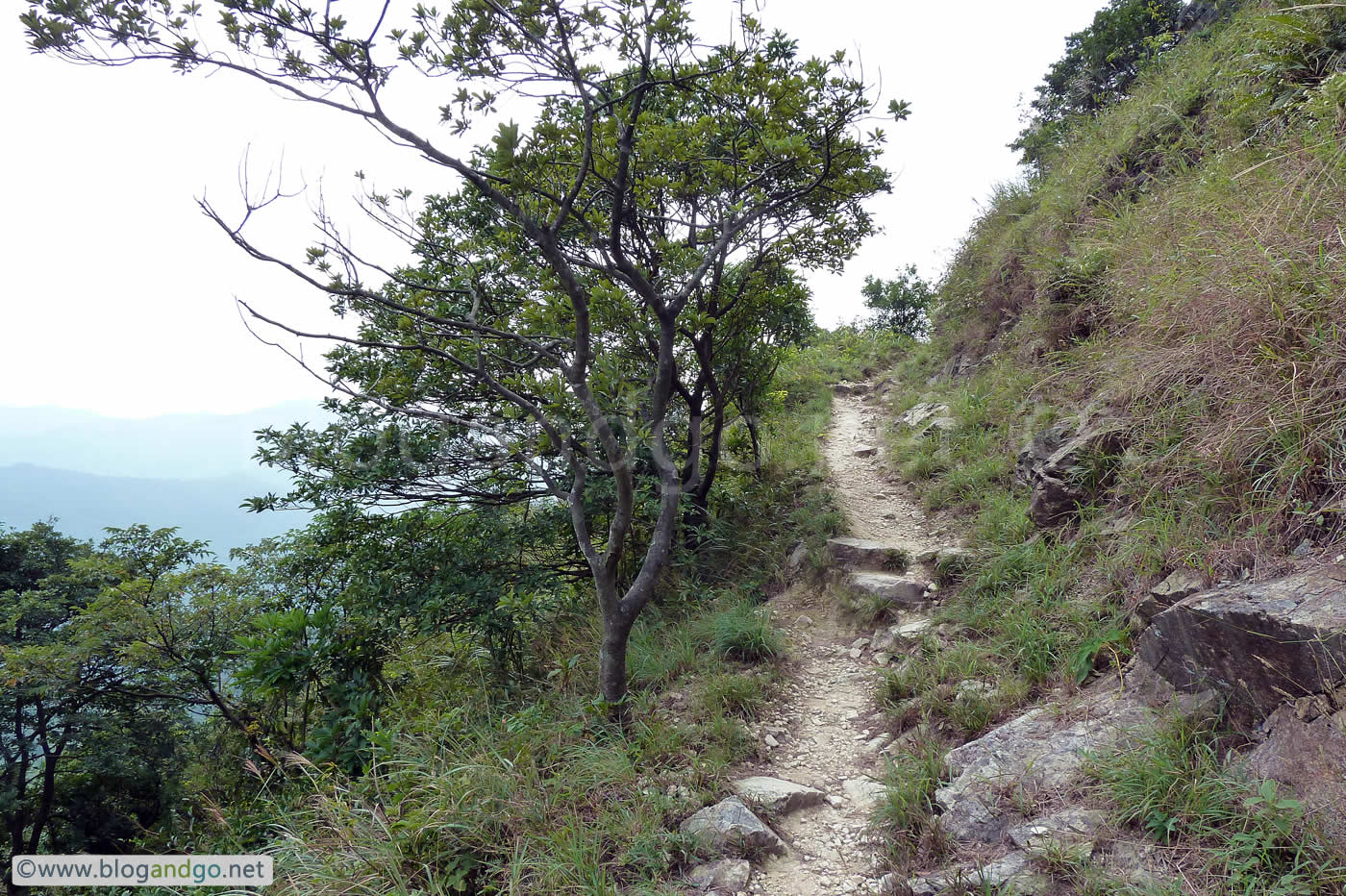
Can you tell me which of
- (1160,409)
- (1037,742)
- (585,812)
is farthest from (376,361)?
(1160,409)

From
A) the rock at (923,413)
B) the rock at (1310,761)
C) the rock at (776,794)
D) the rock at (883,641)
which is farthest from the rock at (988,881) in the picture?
the rock at (923,413)

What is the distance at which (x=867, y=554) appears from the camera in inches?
230

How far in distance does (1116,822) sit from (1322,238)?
136 inches

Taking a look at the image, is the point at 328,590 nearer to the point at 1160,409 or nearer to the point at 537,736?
the point at 537,736

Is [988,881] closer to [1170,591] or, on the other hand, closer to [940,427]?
[1170,591]

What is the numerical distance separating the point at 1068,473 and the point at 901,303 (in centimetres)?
1183

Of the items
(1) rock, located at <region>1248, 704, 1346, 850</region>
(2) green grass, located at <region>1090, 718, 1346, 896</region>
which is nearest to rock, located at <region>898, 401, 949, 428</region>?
(2) green grass, located at <region>1090, 718, 1346, 896</region>

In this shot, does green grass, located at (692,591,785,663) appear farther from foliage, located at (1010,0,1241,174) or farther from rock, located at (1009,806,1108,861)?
foliage, located at (1010,0,1241,174)

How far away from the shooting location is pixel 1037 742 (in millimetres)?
3031

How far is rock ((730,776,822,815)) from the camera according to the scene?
3271mm

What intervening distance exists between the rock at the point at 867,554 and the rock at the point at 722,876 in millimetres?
3377

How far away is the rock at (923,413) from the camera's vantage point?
8289mm

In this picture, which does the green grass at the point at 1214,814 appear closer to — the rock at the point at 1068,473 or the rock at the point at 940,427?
the rock at the point at 1068,473

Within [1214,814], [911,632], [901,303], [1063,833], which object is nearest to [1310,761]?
[1214,814]
